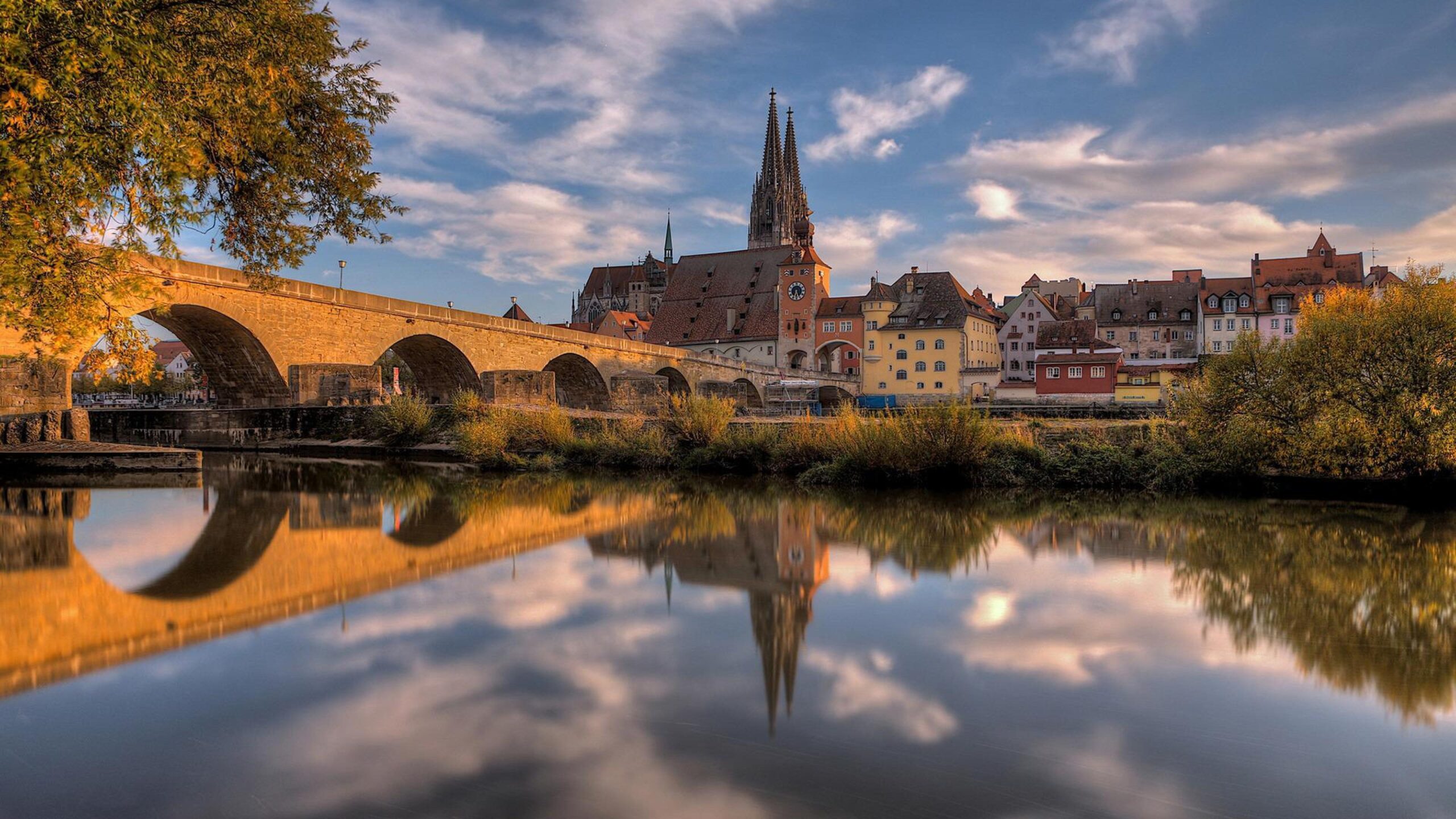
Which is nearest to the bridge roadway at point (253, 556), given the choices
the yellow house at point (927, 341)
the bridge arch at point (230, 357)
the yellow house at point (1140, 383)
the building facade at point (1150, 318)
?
the bridge arch at point (230, 357)

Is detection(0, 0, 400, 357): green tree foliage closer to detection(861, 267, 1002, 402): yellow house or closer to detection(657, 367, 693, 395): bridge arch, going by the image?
detection(657, 367, 693, 395): bridge arch

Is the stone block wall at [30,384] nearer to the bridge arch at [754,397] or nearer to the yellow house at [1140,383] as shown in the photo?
the bridge arch at [754,397]

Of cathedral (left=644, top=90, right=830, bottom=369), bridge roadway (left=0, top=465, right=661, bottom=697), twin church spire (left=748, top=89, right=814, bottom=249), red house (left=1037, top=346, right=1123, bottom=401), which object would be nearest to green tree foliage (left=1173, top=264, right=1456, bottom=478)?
bridge roadway (left=0, top=465, right=661, bottom=697)

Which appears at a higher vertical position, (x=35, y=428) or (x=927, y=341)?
(x=927, y=341)

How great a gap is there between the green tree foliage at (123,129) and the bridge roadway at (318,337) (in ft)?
22.0

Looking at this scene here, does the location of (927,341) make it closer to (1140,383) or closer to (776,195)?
(1140,383)

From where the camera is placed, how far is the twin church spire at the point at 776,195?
109 metres

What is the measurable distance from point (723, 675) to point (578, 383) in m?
37.5

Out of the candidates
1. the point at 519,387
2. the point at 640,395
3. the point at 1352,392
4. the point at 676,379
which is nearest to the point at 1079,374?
the point at 676,379

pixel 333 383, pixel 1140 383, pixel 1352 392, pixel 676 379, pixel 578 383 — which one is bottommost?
pixel 1352 392

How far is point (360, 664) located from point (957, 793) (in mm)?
2696

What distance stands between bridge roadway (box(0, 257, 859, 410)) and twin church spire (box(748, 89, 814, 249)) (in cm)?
7396

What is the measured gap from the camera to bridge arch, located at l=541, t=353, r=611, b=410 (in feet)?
125

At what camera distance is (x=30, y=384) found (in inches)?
662
